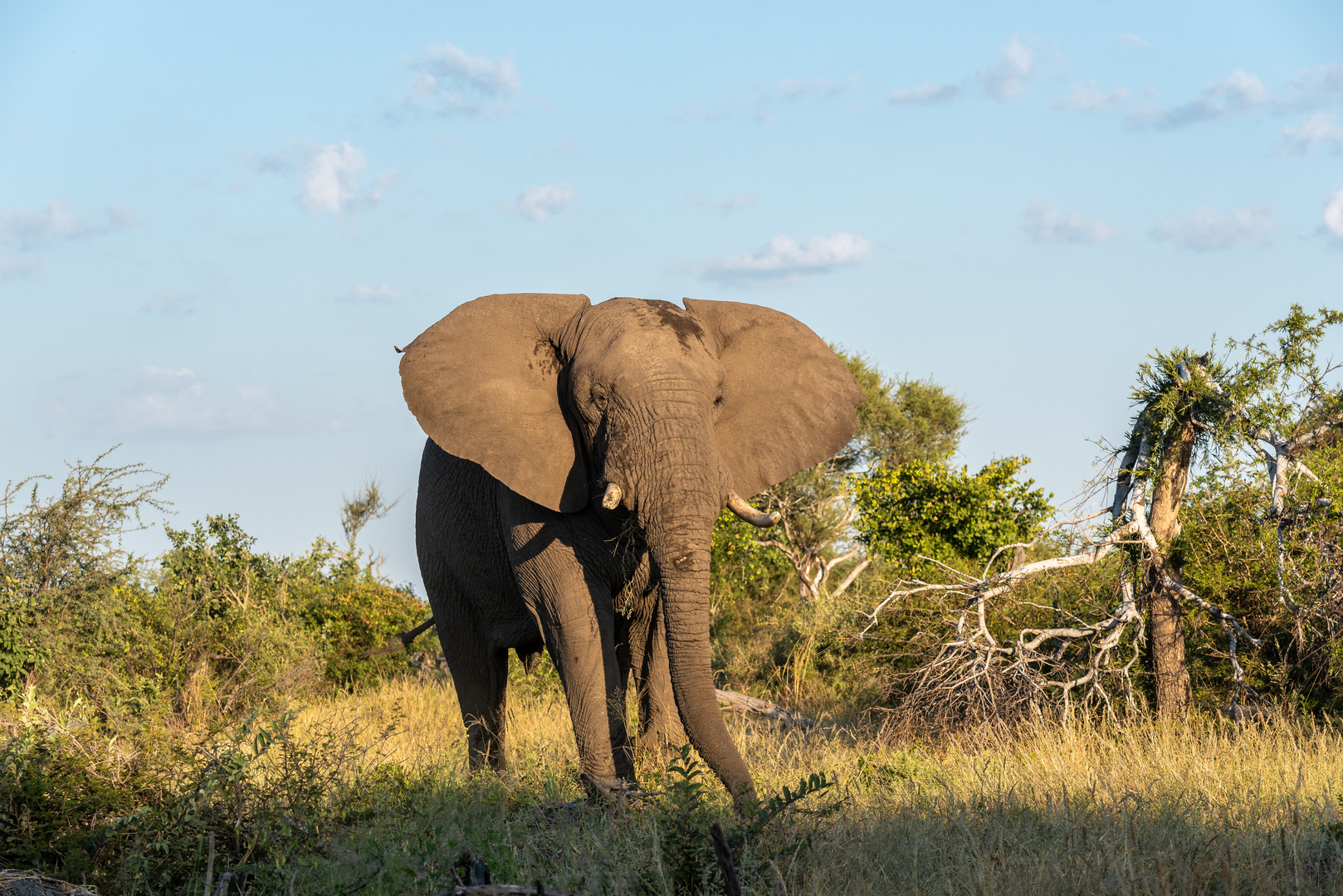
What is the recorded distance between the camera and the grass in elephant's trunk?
476 cm

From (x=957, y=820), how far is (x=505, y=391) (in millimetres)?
3393

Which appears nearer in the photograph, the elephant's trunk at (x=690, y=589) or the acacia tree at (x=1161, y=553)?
the elephant's trunk at (x=690, y=589)

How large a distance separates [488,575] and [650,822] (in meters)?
3.09

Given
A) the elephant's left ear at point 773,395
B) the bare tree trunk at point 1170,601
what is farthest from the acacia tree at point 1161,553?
the elephant's left ear at point 773,395

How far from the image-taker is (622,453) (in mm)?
6141

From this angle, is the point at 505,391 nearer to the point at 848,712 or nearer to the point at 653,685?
the point at 653,685

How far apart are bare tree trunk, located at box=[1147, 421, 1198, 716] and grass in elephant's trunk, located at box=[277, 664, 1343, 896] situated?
0.49m

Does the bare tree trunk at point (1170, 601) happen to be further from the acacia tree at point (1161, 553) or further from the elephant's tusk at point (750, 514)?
the elephant's tusk at point (750, 514)

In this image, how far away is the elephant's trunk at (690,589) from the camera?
19.7ft

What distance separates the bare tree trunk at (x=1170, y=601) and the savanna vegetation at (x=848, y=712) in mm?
24

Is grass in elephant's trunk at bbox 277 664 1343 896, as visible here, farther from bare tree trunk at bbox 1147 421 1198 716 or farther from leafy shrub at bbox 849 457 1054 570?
leafy shrub at bbox 849 457 1054 570

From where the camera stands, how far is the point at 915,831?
5.50 m

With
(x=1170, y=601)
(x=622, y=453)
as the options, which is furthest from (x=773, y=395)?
(x=1170, y=601)

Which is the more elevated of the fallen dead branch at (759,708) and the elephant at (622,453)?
the elephant at (622,453)
